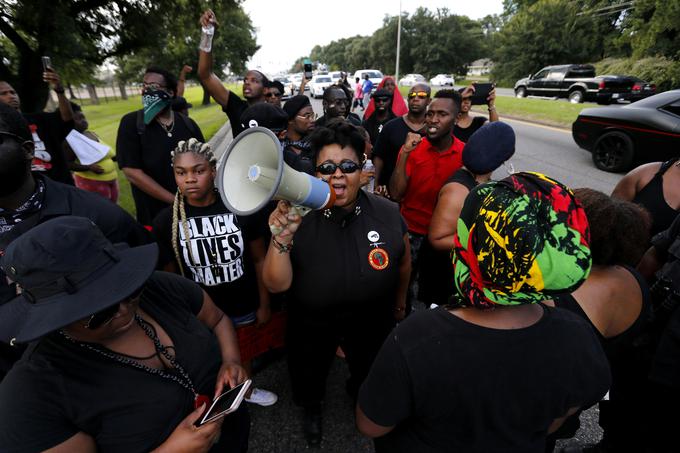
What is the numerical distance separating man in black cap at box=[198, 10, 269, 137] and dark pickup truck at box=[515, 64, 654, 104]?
707 inches

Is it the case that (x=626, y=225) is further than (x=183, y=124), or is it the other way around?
(x=183, y=124)

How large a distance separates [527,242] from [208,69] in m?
3.60

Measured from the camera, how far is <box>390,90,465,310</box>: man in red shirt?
9.81 ft

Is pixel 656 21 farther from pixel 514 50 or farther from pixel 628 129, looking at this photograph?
pixel 514 50

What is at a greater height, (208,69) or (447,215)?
(208,69)

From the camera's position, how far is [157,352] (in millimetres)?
1378

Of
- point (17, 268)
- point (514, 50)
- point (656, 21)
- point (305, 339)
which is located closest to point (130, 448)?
point (17, 268)

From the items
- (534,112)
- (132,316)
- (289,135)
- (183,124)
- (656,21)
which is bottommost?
(534,112)

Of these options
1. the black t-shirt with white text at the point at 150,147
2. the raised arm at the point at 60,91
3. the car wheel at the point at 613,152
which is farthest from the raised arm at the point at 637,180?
the car wheel at the point at 613,152

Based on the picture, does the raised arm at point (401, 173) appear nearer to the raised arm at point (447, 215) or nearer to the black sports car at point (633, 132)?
the raised arm at point (447, 215)

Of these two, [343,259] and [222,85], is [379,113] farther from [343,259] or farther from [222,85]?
[343,259]

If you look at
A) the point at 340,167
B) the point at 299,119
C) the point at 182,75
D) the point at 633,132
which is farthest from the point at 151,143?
the point at 633,132

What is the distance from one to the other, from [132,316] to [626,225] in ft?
6.48

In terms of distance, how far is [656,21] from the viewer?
692 inches
